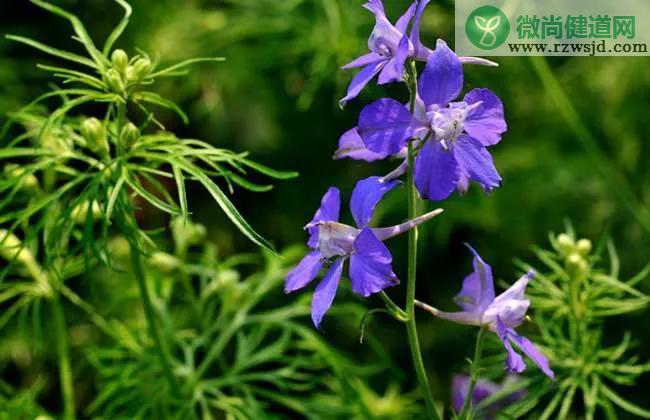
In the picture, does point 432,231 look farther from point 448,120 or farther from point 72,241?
point 448,120

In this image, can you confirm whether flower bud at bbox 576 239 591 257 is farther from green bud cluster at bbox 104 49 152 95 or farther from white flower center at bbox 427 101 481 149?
green bud cluster at bbox 104 49 152 95

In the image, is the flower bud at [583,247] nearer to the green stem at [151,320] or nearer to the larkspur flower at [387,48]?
the larkspur flower at [387,48]

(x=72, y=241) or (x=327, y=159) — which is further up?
(x=327, y=159)

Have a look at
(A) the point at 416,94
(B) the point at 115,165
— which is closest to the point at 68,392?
(B) the point at 115,165

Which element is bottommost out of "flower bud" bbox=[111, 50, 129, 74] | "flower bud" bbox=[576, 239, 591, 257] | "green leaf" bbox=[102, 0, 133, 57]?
"flower bud" bbox=[576, 239, 591, 257]

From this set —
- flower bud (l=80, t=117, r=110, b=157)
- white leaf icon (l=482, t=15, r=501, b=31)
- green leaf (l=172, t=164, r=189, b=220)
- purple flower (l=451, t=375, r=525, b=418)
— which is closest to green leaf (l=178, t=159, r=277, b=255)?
green leaf (l=172, t=164, r=189, b=220)

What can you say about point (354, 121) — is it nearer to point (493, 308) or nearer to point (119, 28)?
point (119, 28)

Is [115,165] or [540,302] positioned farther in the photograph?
[540,302]
